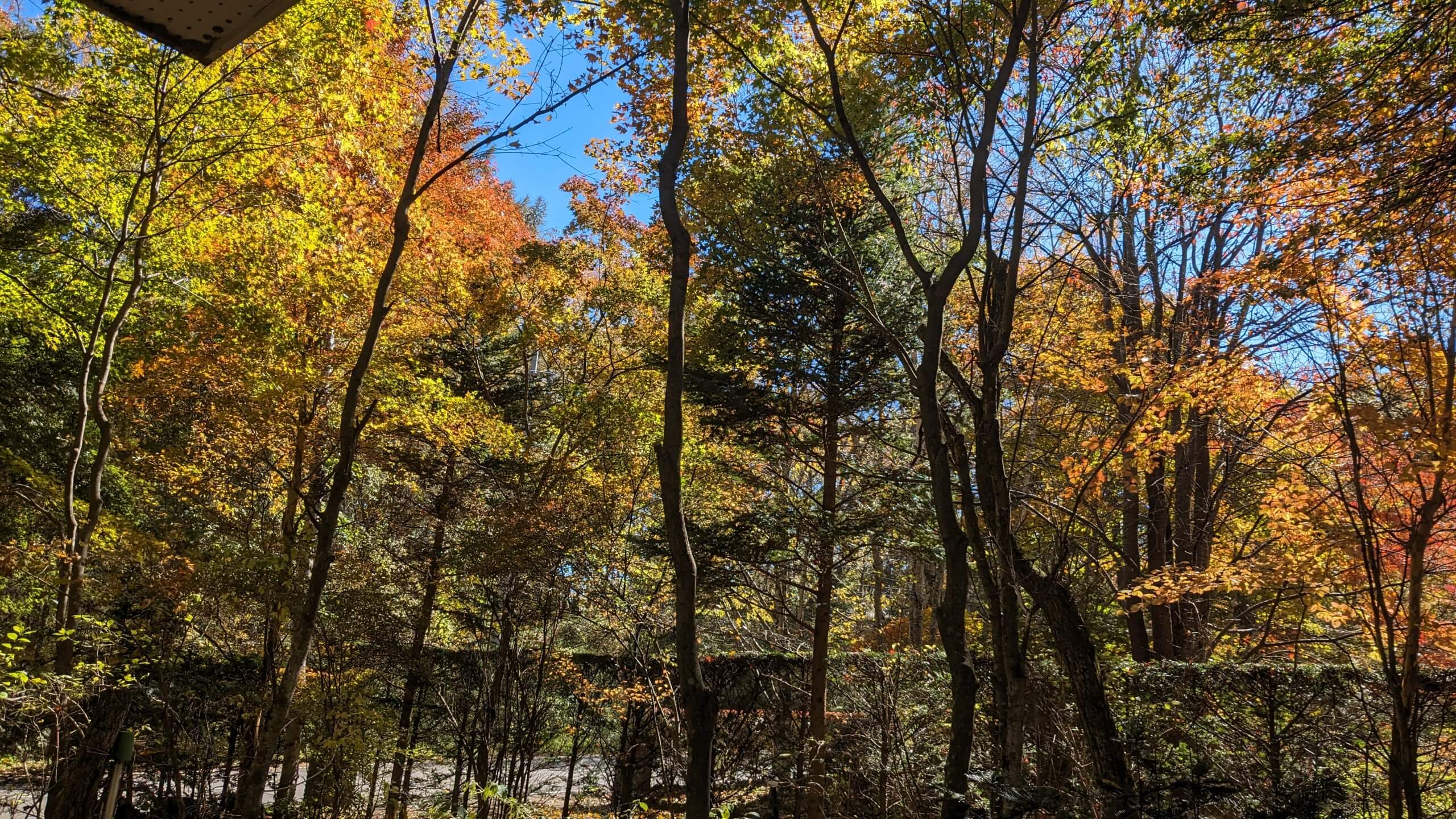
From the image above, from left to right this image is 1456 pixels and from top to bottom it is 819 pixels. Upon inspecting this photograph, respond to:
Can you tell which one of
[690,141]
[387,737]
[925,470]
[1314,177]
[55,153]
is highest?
[690,141]

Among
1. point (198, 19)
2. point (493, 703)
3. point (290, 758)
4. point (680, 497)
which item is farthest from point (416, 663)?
point (198, 19)

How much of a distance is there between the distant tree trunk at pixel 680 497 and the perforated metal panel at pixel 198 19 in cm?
172

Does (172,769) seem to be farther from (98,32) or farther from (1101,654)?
(1101,654)

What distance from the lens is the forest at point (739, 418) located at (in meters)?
4.30

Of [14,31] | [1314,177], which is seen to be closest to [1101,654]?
[1314,177]

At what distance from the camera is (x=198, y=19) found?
1.30 m

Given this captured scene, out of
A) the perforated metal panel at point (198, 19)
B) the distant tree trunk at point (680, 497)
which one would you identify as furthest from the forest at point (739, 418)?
the perforated metal panel at point (198, 19)

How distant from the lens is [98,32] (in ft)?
20.6

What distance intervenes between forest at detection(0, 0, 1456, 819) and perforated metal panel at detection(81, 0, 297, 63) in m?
1.86

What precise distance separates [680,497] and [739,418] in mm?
5980

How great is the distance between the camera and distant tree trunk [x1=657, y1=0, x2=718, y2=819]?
2.59 metres

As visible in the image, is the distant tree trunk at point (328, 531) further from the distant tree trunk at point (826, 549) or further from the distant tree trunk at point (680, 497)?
the distant tree trunk at point (826, 549)

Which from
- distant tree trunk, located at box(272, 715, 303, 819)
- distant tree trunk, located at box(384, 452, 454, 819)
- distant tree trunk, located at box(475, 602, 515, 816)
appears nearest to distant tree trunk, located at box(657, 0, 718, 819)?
distant tree trunk, located at box(475, 602, 515, 816)

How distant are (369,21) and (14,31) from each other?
2.99m
